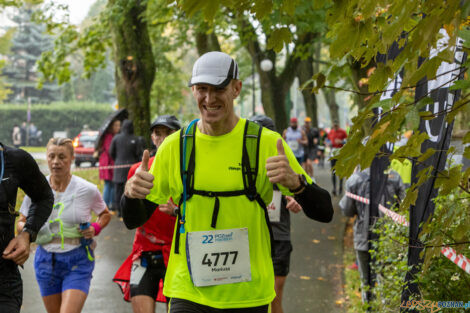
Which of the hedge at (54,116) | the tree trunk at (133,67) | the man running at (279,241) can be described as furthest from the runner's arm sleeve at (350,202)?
the hedge at (54,116)

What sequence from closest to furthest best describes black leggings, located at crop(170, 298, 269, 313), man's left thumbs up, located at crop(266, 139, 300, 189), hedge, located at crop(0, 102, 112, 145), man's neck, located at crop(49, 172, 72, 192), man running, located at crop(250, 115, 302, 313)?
1. man's left thumbs up, located at crop(266, 139, 300, 189)
2. black leggings, located at crop(170, 298, 269, 313)
3. man's neck, located at crop(49, 172, 72, 192)
4. man running, located at crop(250, 115, 302, 313)
5. hedge, located at crop(0, 102, 112, 145)

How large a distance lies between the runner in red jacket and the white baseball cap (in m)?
1.62

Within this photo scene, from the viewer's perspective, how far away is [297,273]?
9117 millimetres

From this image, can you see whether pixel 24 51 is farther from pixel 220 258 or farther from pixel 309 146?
pixel 220 258

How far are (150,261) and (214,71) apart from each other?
6.74ft

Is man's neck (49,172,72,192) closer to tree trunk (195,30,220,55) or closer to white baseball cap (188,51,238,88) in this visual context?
white baseball cap (188,51,238,88)

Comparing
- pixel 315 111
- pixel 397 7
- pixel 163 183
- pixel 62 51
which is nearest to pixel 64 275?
pixel 163 183

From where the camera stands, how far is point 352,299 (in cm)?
755

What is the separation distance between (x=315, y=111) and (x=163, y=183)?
98.6 ft

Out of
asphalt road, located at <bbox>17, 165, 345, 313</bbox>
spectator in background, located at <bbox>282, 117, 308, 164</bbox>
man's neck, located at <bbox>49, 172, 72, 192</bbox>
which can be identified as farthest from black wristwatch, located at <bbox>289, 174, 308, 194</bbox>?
spectator in background, located at <bbox>282, 117, 308, 164</bbox>

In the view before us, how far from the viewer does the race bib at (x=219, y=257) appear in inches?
129

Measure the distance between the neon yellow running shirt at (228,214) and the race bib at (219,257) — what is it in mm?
33

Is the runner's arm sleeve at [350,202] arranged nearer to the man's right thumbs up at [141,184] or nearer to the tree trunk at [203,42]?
the man's right thumbs up at [141,184]

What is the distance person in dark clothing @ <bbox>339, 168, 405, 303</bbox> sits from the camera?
645 cm
